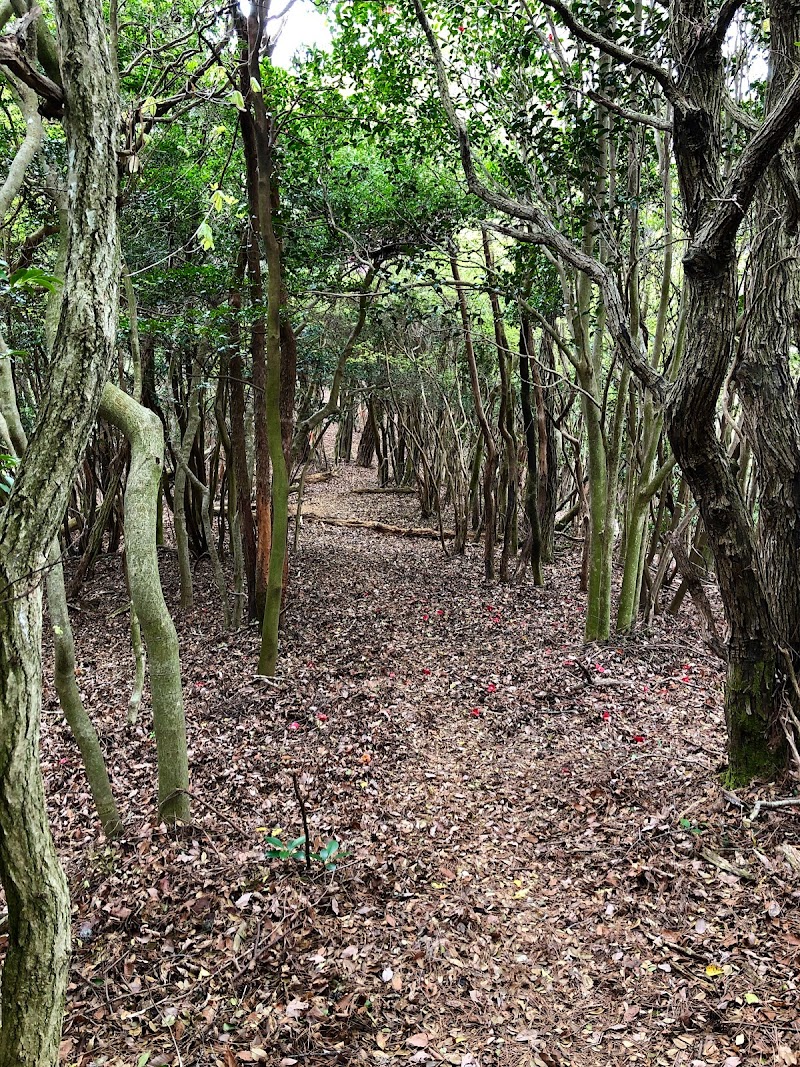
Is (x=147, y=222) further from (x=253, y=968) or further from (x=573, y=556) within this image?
(x=573, y=556)

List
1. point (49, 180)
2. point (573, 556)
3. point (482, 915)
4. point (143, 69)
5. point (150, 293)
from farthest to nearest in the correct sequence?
point (573, 556)
point (150, 293)
point (143, 69)
point (49, 180)
point (482, 915)

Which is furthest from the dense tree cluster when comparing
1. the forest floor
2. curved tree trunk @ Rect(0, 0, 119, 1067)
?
the forest floor

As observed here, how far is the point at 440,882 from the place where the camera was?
4.32 metres

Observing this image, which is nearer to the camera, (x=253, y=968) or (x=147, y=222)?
(x=253, y=968)

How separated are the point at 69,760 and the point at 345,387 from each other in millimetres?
16413

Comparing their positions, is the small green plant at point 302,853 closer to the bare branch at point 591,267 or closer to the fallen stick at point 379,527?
the bare branch at point 591,267

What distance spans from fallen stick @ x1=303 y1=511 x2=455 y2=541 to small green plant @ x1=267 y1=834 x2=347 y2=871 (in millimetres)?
11799

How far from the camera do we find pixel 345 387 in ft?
68.7

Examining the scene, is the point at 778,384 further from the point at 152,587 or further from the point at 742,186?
the point at 152,587

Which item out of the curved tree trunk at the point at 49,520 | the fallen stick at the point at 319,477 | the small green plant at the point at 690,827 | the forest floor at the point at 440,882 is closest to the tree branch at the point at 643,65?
the curved tree trunk at the point at 49,520

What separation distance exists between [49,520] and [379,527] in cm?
1530

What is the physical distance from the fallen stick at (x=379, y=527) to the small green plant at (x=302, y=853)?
38.7 ft

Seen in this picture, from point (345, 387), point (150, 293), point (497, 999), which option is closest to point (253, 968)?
point (497, 999)

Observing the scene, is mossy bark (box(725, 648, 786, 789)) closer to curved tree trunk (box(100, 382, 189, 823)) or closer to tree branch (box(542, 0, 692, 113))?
tree branch (box(542, 0, 692, 113))
